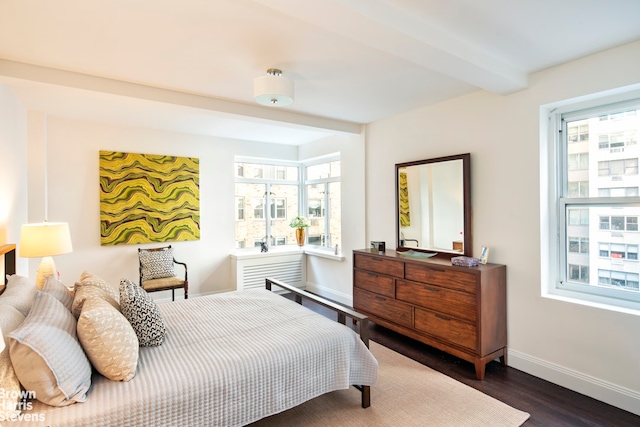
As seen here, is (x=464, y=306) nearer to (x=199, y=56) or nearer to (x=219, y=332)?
(x=219, y=332)

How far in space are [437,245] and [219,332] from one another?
2.35 m

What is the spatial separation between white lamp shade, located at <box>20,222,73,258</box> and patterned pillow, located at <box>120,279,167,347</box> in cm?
120

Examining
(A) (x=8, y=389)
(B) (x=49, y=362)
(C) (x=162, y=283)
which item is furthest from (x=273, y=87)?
(C) (x=162, y=283)

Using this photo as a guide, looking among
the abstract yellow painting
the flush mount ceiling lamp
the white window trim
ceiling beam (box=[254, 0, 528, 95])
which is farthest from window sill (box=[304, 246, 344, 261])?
ceiling beam (box=[254, 0, 528, 95])

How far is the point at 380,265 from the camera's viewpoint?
3531 millimetres

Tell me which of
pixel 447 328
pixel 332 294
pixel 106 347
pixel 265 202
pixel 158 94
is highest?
pixel 158 94

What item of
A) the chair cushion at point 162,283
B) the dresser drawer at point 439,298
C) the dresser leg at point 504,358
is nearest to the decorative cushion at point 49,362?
the chair cushion at point 162,283

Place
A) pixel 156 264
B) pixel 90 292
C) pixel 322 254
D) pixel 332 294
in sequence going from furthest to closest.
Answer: pixel 322 254 < pixel 332 294 < pixel 156 264 < pixel 90 292

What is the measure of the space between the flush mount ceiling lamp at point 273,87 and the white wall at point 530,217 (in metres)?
1.76

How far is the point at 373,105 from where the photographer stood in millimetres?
3455

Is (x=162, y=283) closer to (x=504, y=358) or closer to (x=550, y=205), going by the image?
(x=504, y=358)

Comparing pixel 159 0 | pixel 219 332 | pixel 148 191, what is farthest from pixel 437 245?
pixel 148 191

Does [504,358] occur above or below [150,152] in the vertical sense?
below

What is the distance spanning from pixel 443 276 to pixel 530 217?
2.85 feet
